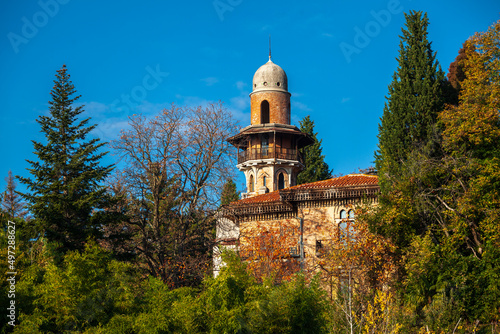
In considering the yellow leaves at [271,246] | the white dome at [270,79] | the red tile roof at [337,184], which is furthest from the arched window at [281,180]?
the yellow leaves at [271,246]

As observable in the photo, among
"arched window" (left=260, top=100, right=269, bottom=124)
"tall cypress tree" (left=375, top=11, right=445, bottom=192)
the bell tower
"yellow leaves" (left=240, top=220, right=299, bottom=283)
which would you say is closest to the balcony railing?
the bell tower

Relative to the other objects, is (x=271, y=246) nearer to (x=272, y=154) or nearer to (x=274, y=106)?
(x=272, y=154)

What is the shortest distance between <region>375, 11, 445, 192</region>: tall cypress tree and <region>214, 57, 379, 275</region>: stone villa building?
9.29ft

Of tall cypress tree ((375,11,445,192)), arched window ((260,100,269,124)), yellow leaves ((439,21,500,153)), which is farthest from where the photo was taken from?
arched window ((260,100,269,124))

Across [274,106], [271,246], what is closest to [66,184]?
[271,246]

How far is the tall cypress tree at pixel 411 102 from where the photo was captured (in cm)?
2372

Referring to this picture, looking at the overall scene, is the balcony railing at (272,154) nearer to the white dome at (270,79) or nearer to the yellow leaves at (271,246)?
the white dome at (270,79)

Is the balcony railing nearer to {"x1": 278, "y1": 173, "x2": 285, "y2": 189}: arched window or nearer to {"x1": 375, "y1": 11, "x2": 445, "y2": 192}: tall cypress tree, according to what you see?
{"x1": 278, "y1": 173, "x2": 285, "y2": 189}: arched window

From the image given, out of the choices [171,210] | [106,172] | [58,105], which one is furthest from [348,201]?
[58,105]

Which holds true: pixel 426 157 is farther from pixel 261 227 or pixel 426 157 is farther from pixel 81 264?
pixel 81 264

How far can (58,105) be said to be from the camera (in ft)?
85.5

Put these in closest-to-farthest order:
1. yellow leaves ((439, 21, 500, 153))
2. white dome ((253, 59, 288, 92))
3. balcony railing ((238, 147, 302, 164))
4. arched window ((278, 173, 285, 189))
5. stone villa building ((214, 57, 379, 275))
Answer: yellow leaves ((439, 21, 500, 153)) → stone villa building ((214, 57, 379, 275)) → balcony railing ((238, 147, 302, 164)) → arched window ((278, 173, 285, 189)) → white dome ((253, 59, 288, 92))

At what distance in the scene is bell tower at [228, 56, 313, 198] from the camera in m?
39.8

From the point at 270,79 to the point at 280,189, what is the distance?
1062 cm
